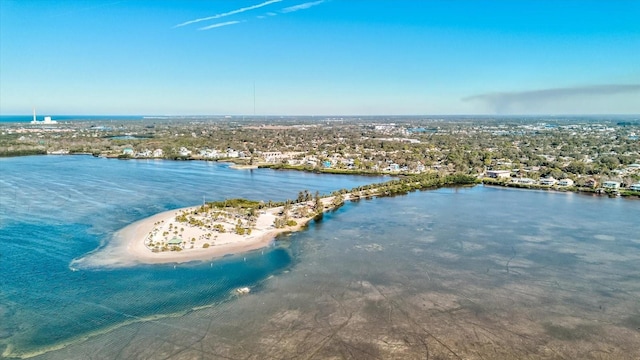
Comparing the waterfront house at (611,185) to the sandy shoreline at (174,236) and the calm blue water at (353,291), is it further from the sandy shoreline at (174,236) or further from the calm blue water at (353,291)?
the sandy shoreline at (174,236)

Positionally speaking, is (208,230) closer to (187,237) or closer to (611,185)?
(187,237)

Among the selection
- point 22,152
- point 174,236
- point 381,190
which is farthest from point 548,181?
point 22,152

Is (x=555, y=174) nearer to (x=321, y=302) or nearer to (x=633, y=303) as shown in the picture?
(x=633, y=303)

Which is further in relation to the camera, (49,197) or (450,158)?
(450,158)

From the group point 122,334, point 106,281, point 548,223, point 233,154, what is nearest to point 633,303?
point 548,223

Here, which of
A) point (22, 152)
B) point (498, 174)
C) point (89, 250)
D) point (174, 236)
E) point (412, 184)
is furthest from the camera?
point (22, 152)

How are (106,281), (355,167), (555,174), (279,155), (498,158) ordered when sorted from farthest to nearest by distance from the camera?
(279,155) < (498,158) < (355,167) < (555,174) < (106,281)

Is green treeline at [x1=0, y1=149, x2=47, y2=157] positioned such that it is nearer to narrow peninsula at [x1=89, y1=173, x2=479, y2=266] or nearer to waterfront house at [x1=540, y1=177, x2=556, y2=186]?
narrow peninsula at [x1=89, y1=173, x2=479, y2=266]

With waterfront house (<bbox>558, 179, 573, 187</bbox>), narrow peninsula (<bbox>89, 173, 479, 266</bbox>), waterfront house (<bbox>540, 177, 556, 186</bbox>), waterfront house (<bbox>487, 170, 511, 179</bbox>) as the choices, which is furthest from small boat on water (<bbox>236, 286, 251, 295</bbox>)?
waterfront house (<bbox>487, 170, 511, 179</bbox>)
